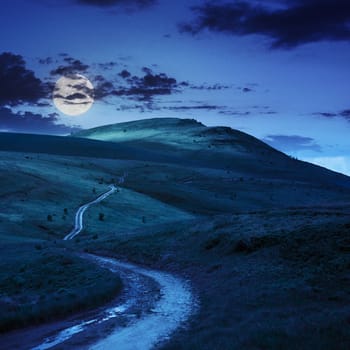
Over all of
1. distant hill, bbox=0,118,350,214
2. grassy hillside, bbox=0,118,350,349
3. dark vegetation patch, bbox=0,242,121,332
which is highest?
distant hill, bbox=0,118,350,214

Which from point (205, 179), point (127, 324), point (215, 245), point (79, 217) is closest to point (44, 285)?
point (127, 324)

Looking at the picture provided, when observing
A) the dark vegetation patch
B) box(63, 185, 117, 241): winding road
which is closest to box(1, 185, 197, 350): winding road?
the dark vegetation patch

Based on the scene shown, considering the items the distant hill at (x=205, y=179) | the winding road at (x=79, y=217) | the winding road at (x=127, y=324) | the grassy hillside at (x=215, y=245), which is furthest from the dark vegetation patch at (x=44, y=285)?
the distant hill at (x=205, y=179)

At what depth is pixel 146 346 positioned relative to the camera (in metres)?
17.4

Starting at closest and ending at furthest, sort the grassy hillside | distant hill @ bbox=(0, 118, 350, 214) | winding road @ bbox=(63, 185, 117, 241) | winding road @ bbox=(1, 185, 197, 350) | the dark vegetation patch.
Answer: winding road @ bbox=(1, 185, 197, 350) → the grassy hillside → the dark vegetation patch → winding road @ bbox=(63, 185, 117, 241) → distant hill @ bbox=(0, 118, 350, 214)

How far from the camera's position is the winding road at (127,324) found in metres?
18.0

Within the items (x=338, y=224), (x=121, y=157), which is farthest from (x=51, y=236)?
(x=121, y=157)

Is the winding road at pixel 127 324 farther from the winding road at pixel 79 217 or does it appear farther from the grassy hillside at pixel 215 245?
the winding road at pixel 79 217

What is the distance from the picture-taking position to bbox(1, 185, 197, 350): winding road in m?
18.0

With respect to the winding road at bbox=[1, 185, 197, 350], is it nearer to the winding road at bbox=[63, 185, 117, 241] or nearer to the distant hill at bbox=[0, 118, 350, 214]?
the distant hill at bbox=[0, 118, 350, 214]

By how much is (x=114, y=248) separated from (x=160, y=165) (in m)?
105

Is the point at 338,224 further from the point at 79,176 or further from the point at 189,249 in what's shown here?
the point at 79,176

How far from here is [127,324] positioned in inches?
805

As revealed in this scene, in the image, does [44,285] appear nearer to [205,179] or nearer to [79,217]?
[79,217]
